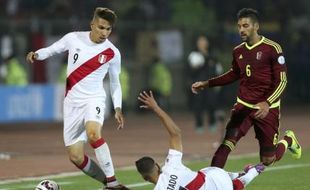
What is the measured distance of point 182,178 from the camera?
37.7 feet

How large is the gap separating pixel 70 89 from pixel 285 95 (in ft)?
84.3

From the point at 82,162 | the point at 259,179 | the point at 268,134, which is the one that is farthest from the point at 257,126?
the point at 82,162

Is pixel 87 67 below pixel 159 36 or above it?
above

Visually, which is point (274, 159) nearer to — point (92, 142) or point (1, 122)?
point (92, 142)

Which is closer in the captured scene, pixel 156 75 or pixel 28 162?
→ pixel 28 162

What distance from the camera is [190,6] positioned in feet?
118

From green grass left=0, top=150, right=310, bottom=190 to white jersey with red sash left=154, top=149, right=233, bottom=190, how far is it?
2.64 meters

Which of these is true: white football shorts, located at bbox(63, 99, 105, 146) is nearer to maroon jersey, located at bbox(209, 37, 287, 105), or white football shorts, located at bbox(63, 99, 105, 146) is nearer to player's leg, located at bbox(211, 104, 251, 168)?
player's leg, located at bbox(211, 104, 251, 168)

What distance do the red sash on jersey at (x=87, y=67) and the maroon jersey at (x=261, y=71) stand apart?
68.9 inches

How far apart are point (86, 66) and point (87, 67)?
18 mm

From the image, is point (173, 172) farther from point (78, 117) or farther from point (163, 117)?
point (78, 117)

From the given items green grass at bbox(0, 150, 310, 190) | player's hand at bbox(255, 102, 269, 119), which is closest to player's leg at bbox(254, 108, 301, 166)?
player's hand at bbox(255, 102, 269, 119)

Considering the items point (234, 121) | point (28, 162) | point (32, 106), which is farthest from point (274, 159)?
point (32, 106)

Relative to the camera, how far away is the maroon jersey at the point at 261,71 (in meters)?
13.6
